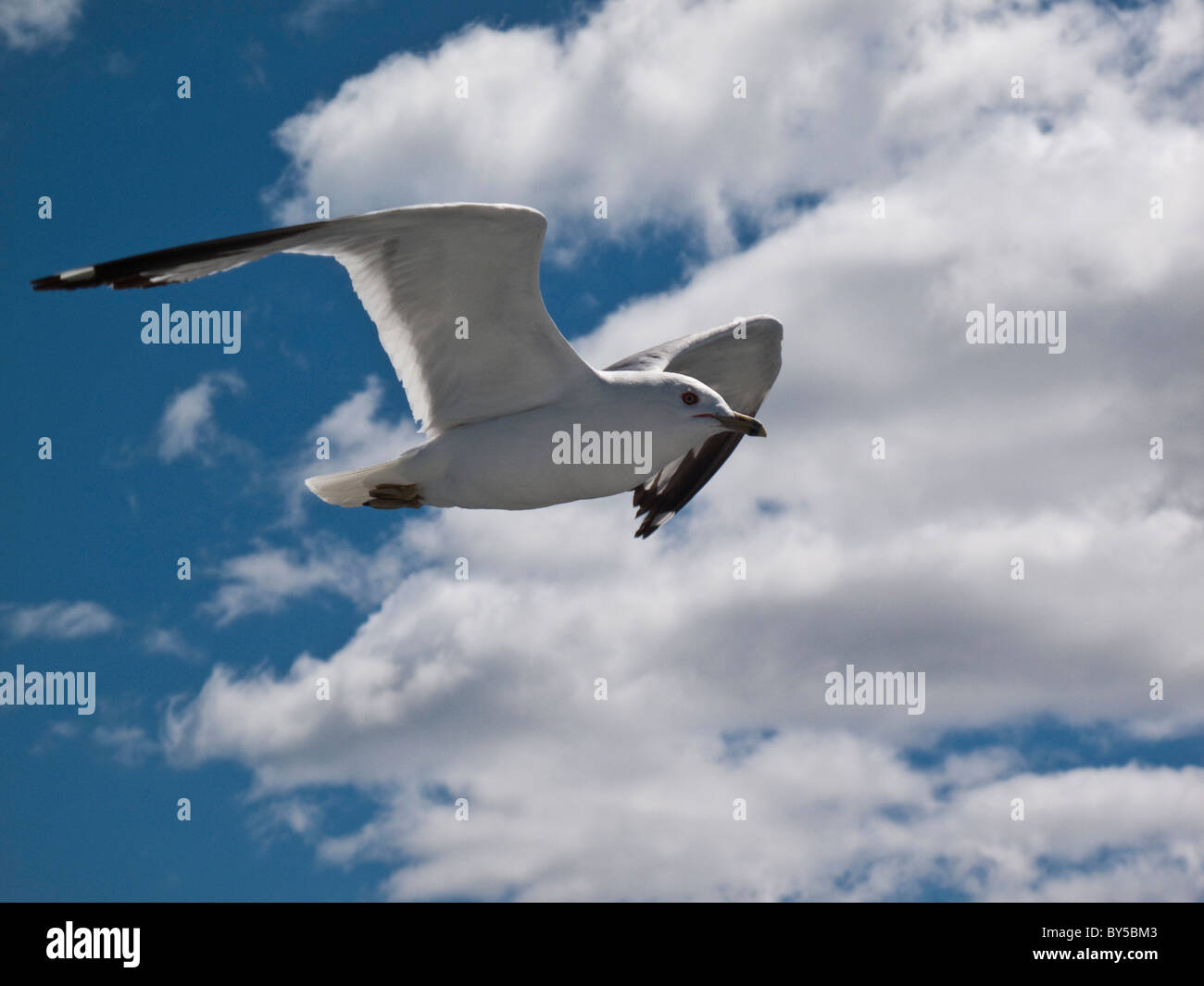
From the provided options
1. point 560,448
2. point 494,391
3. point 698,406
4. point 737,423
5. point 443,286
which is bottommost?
point 560,448

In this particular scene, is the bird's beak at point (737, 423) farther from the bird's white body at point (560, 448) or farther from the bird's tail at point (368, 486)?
the bird's tail at point (368, 486)

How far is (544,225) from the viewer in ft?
27.4

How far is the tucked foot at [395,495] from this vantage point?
30.1 feet

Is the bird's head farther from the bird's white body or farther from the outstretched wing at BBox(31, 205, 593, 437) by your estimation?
the outstretched wing at BBox(31, 205, 593, 437)

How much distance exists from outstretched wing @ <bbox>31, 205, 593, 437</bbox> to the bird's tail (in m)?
0.50

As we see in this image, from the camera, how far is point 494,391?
9227mm

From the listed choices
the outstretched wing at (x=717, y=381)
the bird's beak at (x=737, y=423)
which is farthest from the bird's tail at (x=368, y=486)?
the outstretched wing at (x=717, y=381)

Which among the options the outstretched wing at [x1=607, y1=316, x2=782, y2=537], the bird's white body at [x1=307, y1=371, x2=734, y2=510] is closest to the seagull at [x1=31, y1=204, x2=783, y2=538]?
the bird's white body at [x1=307, y1=371, x2=734, y2=510]

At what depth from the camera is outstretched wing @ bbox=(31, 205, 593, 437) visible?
786 cm

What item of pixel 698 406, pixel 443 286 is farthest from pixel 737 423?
pixel 443 286

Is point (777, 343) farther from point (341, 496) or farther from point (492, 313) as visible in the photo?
point (341, 496)

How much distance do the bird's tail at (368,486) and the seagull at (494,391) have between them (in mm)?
10

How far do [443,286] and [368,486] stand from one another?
166cm

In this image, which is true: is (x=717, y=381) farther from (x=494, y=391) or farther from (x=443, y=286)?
(x=443, y=286)
